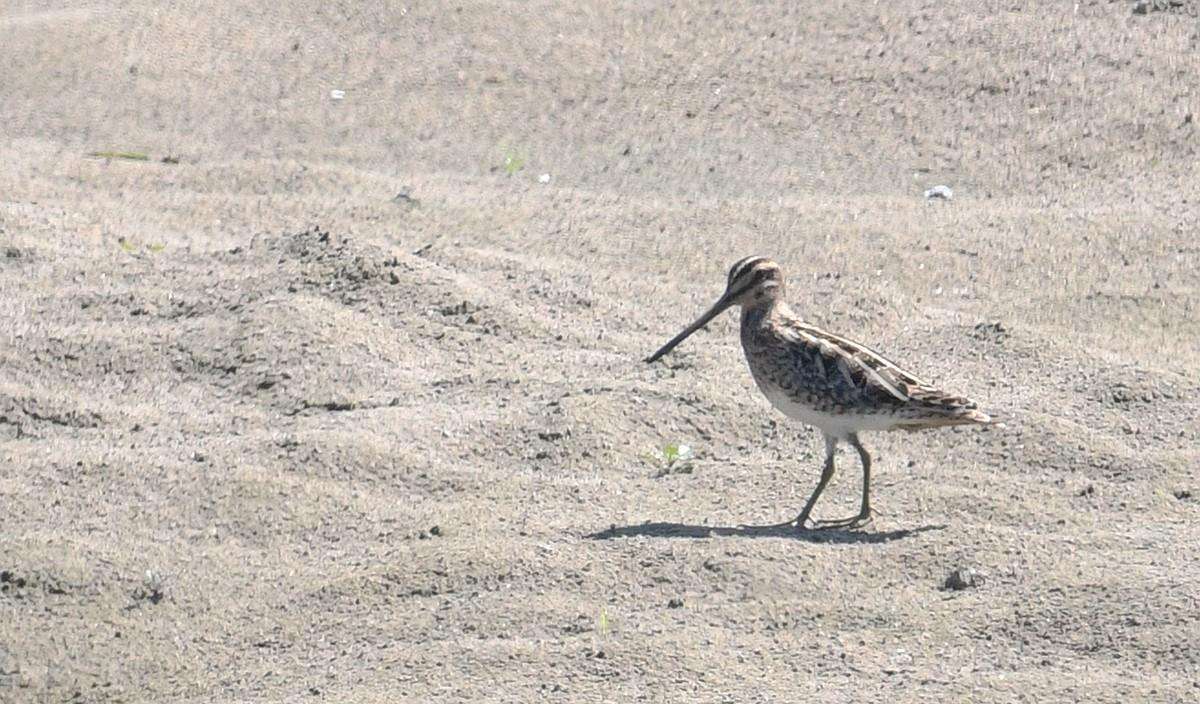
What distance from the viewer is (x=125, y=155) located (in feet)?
39.3

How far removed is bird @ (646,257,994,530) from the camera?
6941 millimetres

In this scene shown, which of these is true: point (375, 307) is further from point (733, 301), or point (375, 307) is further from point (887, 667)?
point (887, 667)

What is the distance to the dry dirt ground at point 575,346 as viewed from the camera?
6.24m

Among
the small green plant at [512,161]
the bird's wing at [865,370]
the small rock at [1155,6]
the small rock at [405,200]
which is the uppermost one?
the small rock at [1155,6]

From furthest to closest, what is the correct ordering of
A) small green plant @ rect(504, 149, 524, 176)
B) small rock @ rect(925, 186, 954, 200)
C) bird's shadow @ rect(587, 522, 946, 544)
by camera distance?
small green plant @ rect(504, 149, 524, 176) → small rock @ rect(925, 186, 954, 200) → bird's shadow @ rect(587, 522, 946, 544)

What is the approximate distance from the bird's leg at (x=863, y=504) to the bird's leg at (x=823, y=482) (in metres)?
0.07

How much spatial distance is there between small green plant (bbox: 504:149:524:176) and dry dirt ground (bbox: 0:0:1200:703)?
0.03 m

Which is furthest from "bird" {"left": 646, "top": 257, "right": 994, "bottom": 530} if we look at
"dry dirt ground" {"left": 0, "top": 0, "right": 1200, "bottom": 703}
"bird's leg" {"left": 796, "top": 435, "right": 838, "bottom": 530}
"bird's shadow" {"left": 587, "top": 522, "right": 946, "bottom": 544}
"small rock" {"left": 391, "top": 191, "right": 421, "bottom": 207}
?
"small rock" {"left": 391, "top": 191, "right": 421, "bottom": 207}

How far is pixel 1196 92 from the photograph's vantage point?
38.5 feet

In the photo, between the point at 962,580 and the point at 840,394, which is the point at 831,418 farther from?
the point at 962,580

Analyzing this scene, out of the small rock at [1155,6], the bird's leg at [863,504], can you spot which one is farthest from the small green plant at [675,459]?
the small rock at [1155,6]

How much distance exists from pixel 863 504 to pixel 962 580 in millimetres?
682

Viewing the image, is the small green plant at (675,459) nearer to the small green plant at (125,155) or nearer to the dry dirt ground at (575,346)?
the dry dirt ground at (575,346)

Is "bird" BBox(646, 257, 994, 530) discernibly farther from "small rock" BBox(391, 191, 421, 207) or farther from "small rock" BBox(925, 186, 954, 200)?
"small rock" BBox(391, 191, 421, 207)
